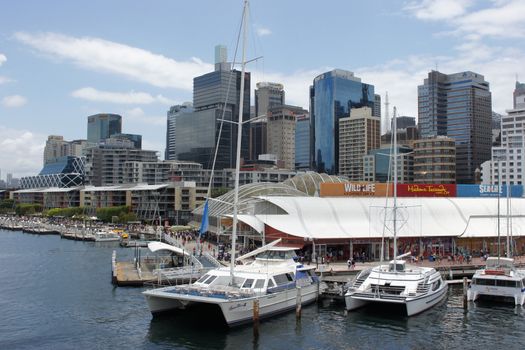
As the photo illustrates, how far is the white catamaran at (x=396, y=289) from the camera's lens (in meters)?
49.0

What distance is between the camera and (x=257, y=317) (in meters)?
42.9

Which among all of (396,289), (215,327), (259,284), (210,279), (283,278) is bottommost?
(215,327)

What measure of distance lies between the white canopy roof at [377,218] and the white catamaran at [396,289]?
20187mm

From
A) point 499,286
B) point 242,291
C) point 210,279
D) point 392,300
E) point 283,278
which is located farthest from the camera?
point 499,286

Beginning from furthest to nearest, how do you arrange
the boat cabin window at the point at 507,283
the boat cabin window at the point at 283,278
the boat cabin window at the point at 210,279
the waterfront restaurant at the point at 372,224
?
1. the waterfront restaurant at the point at 372,224
2. the boat cabin window at the point at 507,283
3. the boat cabin window at the point at 283,278
4. the boat cabin window at the point at 210,279

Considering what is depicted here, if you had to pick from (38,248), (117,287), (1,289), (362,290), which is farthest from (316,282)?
(38,248)

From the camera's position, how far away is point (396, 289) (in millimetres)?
50344

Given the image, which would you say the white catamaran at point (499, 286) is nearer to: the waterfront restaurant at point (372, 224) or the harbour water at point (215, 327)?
the harbour water at point (215, 327)

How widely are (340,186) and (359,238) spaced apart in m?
14.2

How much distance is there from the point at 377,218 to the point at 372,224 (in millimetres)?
1776

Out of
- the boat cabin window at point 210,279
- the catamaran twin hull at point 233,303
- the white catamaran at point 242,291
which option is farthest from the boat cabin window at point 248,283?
the boat cabin window at point 210,279

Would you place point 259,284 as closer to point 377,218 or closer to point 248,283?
point 248,283

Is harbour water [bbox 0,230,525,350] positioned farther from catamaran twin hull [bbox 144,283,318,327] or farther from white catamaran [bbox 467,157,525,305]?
white catamaran [bbox 467,157,525,305]

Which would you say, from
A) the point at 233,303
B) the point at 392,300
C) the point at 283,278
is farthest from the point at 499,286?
the point at 233,303
